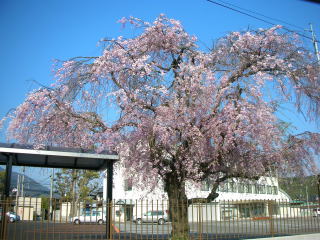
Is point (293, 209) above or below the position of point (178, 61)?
below

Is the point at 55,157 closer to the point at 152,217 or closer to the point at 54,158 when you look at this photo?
the point at 54,158

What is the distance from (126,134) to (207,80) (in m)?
3.78

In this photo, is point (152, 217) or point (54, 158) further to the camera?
point (54, 158)

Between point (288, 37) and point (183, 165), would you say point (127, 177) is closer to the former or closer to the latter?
point (183, 165)

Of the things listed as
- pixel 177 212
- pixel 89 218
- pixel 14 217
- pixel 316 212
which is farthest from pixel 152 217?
pixel 316 212

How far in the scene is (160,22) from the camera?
15.3 m

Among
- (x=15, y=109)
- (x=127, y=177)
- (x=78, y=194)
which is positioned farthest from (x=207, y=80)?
(x=78, y=194)

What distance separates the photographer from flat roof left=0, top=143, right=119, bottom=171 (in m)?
12.3

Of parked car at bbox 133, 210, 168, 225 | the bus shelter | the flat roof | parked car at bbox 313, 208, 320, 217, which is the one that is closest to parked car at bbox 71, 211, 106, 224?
the bus shelter

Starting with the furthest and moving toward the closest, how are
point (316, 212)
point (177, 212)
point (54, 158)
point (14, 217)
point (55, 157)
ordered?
point (316, 212) → point (14, 217) → point (54, 158) → point (55, 157) → point (177, 212)

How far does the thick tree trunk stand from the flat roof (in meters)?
2.86

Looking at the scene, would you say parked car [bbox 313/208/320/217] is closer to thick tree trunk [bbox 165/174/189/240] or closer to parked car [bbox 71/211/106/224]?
thick tree trunk [bbox 165/174/189/240]

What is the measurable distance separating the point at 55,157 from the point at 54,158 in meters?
0.30

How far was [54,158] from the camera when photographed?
46.4ft
